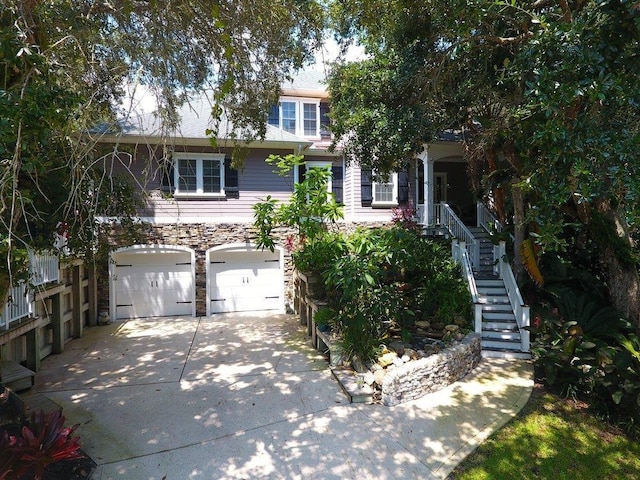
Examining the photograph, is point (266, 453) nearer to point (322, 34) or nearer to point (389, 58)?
point (322, 34)

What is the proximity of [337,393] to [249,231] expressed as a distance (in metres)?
6.81

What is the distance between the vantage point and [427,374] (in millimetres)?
5918

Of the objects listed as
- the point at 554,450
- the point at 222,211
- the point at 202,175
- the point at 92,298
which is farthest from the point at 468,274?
the point at 92,298

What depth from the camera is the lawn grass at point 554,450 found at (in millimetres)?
4244

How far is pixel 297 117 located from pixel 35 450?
1218 centimetres

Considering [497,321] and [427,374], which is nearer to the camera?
[427,374]

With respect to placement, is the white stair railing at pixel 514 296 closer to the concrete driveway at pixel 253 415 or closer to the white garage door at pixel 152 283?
the concrete driveway at pixel 253 415

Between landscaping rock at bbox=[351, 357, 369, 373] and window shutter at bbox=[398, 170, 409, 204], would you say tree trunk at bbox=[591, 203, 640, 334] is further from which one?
window shutter at bbox=[398, 170, 409, 204]

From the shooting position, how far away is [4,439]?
3.47 metres

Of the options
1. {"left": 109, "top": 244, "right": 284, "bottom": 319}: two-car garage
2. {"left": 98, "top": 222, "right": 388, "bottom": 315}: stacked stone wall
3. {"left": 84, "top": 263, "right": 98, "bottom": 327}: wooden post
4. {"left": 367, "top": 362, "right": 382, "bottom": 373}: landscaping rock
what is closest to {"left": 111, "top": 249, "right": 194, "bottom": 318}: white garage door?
{"left": 109, "top": 244, "right": 284, "bottom": 319}: two-car garage

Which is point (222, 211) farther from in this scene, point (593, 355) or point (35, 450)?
point (593, 355)

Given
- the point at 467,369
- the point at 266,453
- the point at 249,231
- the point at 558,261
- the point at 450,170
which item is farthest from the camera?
the point at 450,170

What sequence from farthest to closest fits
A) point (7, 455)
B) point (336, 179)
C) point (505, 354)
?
A: point (336, 179) → point (505, 354) → point (7, 455)

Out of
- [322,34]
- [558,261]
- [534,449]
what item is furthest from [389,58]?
[534,449]
